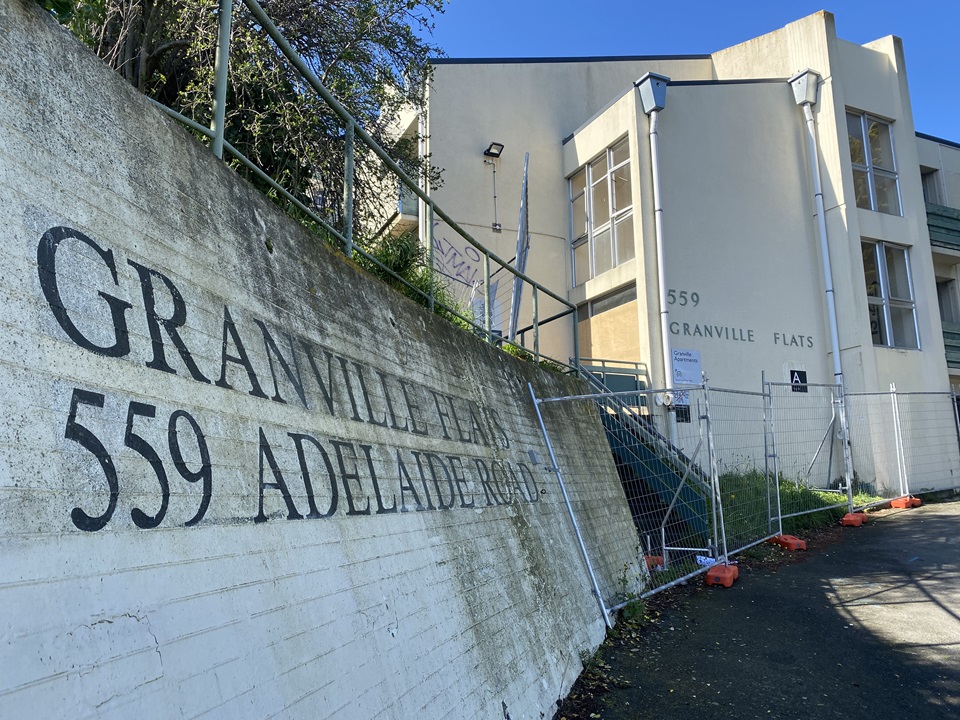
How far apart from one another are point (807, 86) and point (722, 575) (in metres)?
12.1

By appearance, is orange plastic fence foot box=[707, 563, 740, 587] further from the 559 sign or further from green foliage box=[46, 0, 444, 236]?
the 559 sign

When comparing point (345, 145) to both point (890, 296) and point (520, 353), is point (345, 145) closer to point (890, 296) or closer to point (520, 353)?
point (520, 353)

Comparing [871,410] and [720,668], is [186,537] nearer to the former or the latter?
[720,668]

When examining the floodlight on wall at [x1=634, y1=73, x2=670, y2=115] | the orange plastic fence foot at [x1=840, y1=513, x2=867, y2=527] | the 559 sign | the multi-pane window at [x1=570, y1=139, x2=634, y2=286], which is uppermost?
the floodlight on wall at [x1=634, y1=73, x2=670, y2=115]

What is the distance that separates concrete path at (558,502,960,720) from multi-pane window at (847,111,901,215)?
9.98 meters

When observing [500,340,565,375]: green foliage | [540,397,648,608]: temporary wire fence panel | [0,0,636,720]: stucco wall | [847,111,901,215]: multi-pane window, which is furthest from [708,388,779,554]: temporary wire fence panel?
[847,111,901,215]: multi-pane window

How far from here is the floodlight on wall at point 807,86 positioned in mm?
14719

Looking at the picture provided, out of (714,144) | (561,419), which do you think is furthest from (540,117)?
(561,419)

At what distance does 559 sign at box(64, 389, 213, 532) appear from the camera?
6.73 ft

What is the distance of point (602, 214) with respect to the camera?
48.3ft

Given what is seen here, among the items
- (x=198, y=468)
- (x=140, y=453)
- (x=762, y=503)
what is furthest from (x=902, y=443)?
(x=140, y=453)

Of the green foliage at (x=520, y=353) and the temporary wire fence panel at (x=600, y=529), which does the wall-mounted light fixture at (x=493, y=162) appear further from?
the temporary wire fence panel at (x=600, y=529)

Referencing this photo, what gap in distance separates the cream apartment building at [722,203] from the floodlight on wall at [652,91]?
0.04 meters

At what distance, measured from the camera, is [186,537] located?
2.29 m
